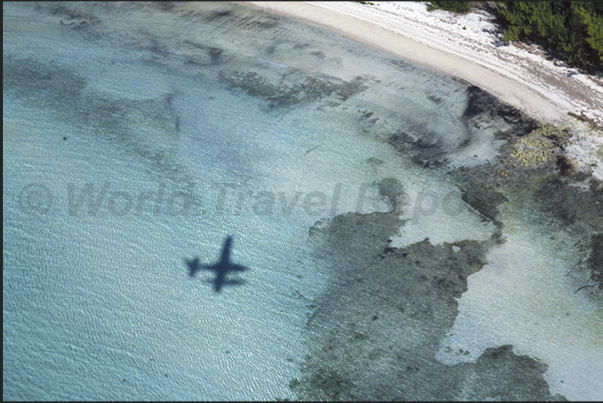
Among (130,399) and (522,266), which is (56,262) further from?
(522,266)

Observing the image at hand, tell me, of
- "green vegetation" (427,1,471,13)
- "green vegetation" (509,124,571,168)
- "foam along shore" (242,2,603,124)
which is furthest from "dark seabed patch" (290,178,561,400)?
"green vegetation" (427,1,471,13)

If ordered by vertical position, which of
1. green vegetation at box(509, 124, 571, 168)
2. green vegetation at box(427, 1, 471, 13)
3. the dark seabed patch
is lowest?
the dark seabed patch

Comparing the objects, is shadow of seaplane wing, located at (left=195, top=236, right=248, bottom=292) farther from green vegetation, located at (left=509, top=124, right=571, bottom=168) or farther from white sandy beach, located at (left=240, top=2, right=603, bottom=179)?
white sandy beach, located at (left=240, top=2, right=603, bottom=179)

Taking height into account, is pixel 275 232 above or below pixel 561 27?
below

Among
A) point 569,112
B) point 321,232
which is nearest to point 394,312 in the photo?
point 321,232

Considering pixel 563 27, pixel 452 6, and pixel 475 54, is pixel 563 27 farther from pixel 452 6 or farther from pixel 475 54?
pixel 452 6

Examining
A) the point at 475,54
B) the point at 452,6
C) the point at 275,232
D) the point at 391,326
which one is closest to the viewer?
the point at 391,326

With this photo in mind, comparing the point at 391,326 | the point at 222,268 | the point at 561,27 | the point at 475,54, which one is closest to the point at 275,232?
the point at 222,268
